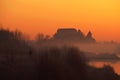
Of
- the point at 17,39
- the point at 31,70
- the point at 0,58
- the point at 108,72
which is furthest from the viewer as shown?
the point at 17,39

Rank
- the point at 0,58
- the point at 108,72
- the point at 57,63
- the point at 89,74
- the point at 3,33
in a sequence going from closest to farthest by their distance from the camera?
the point at 57,63 < the point at 0,58 < the point at 89,74 < the point at 108,72 < the point at 3,33

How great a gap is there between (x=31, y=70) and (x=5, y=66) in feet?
6.68

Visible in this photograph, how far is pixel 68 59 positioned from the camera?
39.0m

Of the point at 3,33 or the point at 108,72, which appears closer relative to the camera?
the point at 108,72

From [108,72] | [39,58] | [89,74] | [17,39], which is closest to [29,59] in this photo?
[39,58]

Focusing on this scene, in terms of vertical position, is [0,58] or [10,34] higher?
[10,34]

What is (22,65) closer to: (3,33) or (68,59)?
(68,59)

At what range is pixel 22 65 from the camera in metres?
33.5

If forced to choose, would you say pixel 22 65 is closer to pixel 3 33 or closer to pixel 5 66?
pixel 5 66

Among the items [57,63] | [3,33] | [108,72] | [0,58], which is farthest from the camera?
[3,33]

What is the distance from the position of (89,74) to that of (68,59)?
333 centimetres

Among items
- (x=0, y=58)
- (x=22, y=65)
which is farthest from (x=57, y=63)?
(x=0, y=58)

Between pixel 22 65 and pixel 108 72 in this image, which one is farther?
pixel 108 72

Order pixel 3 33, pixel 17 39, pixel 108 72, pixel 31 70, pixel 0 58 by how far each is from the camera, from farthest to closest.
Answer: pixel 3 33 → pixel 17 39 → pixel 108 72 → pixel 0 58 → pixel 31 70
